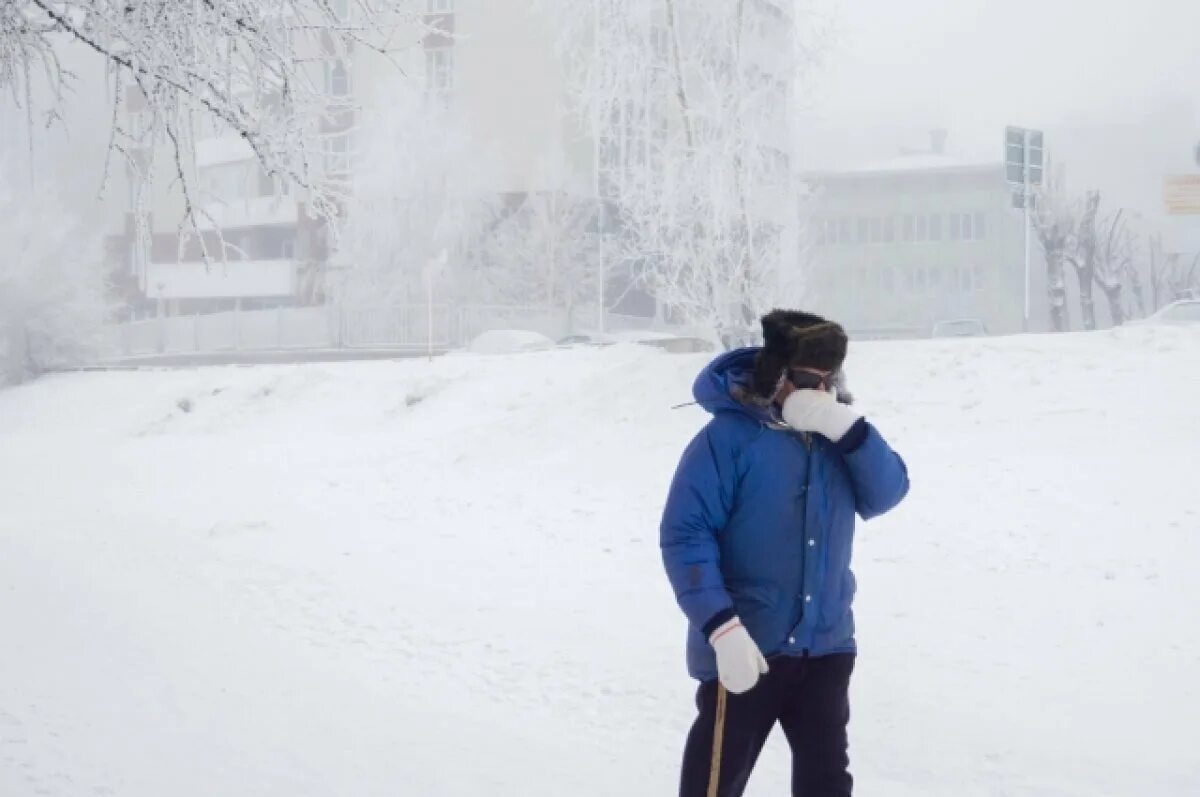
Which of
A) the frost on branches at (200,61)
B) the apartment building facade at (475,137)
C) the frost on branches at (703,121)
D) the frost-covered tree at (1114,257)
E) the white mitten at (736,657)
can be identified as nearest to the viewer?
the white mitten at (736,657)

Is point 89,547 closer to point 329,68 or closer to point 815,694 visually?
point 329,68

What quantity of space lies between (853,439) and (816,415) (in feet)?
0.48

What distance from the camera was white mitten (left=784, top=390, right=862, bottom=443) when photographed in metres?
3.85

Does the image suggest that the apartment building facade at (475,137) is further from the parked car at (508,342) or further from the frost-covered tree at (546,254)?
the parked car at (508,342)

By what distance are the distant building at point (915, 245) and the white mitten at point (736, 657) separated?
77371 millimetres

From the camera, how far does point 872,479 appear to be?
157 inches

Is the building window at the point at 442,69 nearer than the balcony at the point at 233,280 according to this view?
Yes

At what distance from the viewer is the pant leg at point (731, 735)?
12.7 ft

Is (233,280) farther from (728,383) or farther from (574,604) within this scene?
(728,383)

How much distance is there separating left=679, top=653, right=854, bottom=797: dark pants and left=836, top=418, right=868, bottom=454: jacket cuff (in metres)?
0.57

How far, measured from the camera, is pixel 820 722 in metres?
3.93

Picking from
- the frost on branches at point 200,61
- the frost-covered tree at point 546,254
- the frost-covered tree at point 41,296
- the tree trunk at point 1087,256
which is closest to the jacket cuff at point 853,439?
the frost on branches at point 200,61

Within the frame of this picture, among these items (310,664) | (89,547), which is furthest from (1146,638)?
(89,547)

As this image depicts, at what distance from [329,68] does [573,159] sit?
4915 cm
